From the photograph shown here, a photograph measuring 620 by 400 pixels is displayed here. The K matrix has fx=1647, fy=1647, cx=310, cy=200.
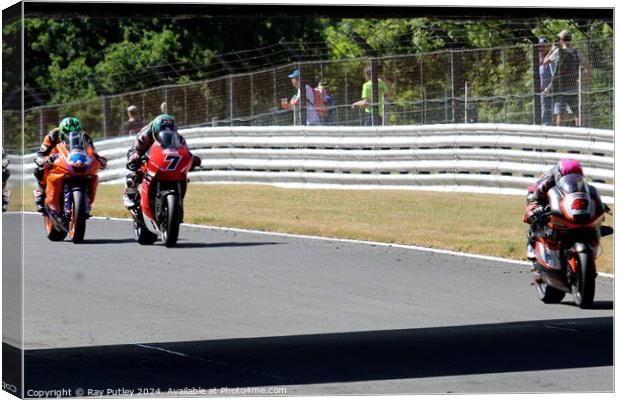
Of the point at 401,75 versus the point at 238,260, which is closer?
the point at 401,75

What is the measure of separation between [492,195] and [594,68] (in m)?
1.79

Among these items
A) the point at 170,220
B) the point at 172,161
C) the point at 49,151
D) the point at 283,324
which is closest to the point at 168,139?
the point at 172,161

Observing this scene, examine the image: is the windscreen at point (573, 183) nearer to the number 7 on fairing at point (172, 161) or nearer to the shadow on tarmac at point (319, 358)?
the shadow on tarmac at point (319, 358)

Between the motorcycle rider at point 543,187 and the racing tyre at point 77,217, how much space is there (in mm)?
3397

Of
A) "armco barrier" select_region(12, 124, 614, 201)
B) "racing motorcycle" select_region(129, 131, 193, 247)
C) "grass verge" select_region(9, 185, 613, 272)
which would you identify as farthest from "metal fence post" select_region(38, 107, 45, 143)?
"grass verge" select_region(9, 185, 613, 272)

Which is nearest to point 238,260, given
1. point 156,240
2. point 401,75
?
point 156,240

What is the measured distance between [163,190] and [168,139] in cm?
60

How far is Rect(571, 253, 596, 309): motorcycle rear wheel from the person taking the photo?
1263cm

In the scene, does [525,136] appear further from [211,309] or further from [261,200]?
[211,309]

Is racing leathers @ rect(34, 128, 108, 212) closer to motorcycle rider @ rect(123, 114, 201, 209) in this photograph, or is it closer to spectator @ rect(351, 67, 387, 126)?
motorcycle rider @ rect(123, 114, 201, 209)

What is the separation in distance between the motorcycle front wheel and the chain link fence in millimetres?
659

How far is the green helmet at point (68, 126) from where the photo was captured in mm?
12141

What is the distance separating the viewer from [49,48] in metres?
11.1

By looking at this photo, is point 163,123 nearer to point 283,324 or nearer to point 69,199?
point 69,199
